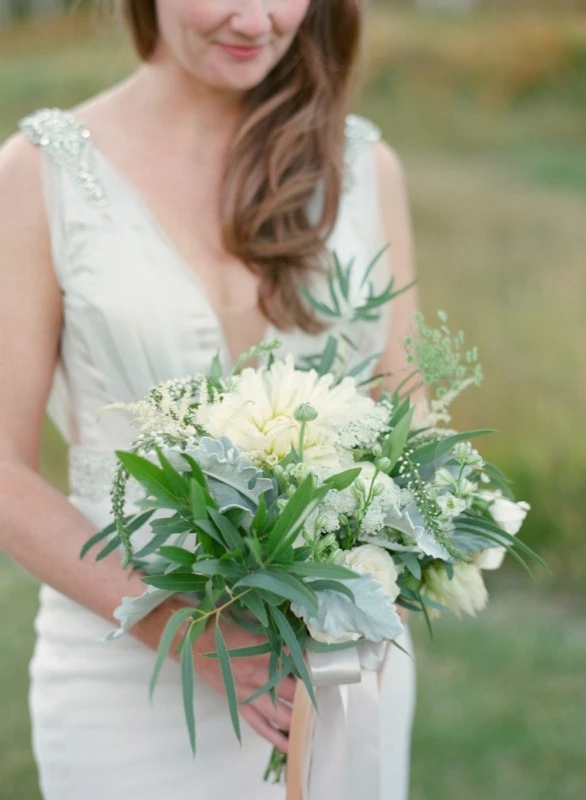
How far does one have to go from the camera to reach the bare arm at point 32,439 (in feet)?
6.41

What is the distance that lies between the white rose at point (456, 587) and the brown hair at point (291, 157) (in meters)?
0.67

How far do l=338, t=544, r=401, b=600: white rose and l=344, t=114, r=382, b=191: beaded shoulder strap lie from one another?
106 centimetres

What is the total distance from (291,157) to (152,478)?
3.41 feet

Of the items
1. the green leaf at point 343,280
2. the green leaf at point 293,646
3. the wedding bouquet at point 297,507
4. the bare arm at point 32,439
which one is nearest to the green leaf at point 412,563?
the wedding bouquet at point 297,507

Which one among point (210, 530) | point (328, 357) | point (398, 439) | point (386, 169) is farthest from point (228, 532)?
point (386, 169)

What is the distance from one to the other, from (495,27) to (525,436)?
2443 mm

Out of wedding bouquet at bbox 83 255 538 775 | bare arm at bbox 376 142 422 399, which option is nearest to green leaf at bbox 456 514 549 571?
wedding bouquet at bbox 83 255 538 775

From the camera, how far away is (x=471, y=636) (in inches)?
190

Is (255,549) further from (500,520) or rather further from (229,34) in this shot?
(229,34)

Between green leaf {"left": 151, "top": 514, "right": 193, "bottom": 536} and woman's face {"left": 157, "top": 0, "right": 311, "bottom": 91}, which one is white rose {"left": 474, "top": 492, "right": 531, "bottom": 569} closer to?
green leaf {"left": 151, "top": 514, "right": 193, "bottom": 536}

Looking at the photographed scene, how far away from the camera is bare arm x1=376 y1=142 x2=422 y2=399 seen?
7.66 ft

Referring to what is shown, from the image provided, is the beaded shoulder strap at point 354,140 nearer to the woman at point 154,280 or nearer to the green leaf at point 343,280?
the woman at point 154,280

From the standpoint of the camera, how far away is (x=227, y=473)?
1.48 metres

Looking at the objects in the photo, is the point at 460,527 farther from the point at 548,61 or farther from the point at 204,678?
the point at 548,61
